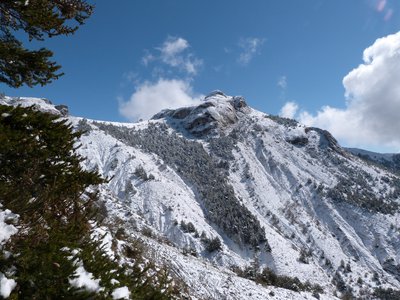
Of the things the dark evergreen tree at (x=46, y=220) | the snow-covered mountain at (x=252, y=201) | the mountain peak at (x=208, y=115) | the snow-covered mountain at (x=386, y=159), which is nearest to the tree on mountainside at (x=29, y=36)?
the dark evergreen tree at (x=46, y=220)

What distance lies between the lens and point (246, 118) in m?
111

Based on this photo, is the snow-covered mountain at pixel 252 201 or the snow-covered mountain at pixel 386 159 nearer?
the snow-covered mountain at pixel 252 201

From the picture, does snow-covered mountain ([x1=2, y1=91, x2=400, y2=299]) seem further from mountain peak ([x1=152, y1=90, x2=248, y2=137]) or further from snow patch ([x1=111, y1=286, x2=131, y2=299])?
snow patch ([x1=111, y1=286, x2=131, y2=299])

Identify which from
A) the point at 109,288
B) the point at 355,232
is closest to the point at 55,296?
the point at 109,288

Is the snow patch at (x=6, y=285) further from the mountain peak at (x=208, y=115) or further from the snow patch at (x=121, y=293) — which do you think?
the mountain peak at (x=208, y=115)

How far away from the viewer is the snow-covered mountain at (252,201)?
3894 cm

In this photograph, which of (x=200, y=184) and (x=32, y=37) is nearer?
(x=32, y=37)

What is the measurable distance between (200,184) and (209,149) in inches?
951

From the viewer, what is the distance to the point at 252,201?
6372cm

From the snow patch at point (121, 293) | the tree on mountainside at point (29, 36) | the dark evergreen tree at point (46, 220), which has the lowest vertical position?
→ the snow patch at point (121, 293)

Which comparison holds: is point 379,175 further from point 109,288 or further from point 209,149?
point 109,288

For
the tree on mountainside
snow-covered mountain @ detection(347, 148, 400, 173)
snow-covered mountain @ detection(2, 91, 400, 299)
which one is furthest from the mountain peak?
the tree on mountainside

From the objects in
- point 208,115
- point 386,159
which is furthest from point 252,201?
point 386,159

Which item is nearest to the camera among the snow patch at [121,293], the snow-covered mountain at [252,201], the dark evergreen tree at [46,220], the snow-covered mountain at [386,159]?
the dark evergreen tree at [46,220]
